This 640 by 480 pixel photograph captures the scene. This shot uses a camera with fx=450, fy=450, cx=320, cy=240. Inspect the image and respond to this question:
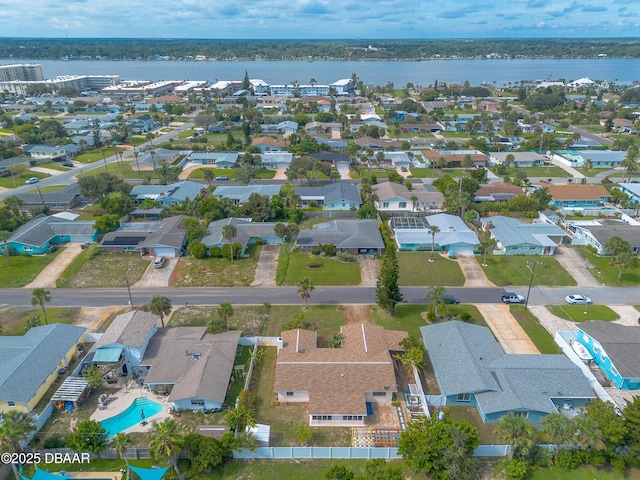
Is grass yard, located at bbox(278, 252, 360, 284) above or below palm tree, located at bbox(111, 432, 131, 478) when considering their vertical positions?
below

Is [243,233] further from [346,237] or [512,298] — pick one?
[512,298]

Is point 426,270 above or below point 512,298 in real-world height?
below

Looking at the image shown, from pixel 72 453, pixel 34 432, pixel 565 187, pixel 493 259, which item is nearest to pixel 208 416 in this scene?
pixel 72 453

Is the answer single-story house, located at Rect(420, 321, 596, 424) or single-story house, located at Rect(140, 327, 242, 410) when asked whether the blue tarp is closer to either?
single-story house, located at Rect(140, 327, 242, 410)

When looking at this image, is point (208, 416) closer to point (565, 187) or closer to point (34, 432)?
point (34, 432)

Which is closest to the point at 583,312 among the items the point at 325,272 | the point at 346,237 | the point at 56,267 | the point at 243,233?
the point at 325,272

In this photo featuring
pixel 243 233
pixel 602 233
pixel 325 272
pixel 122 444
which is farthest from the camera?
pixel 243 233

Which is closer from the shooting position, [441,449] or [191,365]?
[441,449]

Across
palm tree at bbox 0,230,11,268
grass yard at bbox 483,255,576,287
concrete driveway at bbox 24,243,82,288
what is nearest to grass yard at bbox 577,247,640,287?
grass yard at bbox 483,255,576,287
